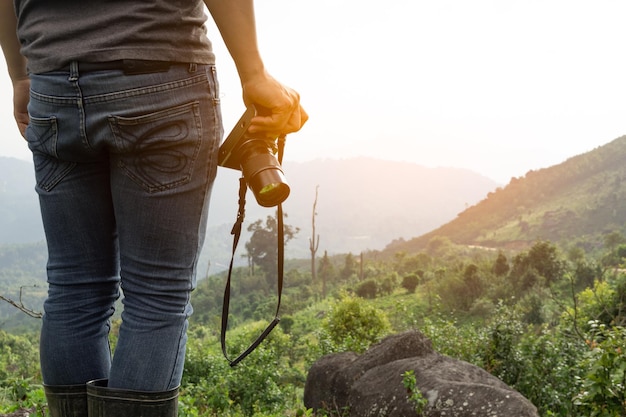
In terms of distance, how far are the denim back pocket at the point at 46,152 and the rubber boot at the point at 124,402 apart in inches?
17.1

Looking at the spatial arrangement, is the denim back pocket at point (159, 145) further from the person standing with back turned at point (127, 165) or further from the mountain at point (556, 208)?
the mountain at point (556, 208)

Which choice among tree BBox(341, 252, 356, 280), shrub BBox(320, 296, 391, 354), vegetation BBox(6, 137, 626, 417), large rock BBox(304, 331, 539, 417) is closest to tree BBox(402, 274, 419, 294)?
vegetation BBox(6, 137, 626, 417)

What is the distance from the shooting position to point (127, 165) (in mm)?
1068

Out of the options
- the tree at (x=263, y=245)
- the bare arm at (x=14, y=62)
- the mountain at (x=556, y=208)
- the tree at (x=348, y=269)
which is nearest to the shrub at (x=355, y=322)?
the bare arm at (x=14, y=62)

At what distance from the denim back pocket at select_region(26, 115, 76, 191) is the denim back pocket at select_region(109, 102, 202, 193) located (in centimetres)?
15

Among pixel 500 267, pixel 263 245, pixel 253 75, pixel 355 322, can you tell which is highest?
pixel 253 75

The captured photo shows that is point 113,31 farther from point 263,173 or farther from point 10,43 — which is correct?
point 10,43

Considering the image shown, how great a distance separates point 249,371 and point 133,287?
5.48 m

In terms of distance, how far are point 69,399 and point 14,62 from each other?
817 mm

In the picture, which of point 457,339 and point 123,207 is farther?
point 457,339

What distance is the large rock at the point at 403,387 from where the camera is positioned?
3383 mm

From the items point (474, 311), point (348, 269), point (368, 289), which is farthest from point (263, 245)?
point (474, 311)

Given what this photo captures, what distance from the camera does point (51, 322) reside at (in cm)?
120

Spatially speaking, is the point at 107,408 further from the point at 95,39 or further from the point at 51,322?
the point at 95,39
